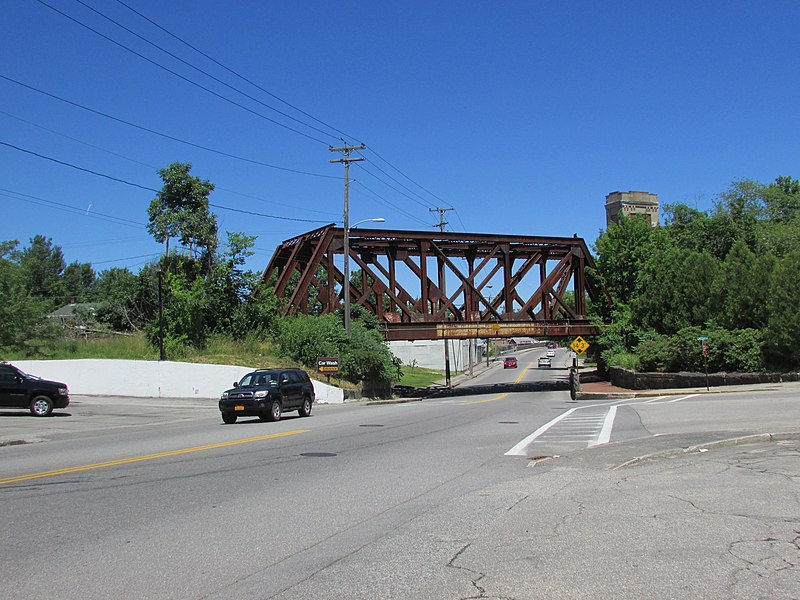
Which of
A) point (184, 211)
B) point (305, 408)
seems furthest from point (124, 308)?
point (305, 408)

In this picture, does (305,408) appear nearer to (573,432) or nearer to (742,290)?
(573,432)

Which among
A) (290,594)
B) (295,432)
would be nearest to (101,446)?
(295,432)

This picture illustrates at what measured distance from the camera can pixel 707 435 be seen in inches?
602

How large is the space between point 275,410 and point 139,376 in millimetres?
17815

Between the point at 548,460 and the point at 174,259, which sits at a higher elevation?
the point at 174,259

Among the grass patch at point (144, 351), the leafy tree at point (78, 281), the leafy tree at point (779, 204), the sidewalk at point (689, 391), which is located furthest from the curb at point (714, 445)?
the leafy tree at point (78, 281)

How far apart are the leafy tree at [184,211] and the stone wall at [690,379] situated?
91.1 feet

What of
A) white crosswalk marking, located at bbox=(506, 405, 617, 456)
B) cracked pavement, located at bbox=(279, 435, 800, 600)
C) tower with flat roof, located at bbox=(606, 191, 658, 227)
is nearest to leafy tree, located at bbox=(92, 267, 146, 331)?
white crosswalk marking, located at bbox=(506, 405, 617, 456)

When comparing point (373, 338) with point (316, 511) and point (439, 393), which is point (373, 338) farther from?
point (316, 511)

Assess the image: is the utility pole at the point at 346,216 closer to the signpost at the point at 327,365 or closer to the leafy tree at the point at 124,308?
the signpost at the point at 327,365

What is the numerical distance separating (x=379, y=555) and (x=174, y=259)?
43.7 meters

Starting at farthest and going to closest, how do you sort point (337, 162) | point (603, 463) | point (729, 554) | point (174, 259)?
point (174, 259), point (337, 162), point (603, 463), point (729, 554)

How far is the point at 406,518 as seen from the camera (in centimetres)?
856

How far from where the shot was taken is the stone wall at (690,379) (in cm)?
3575
